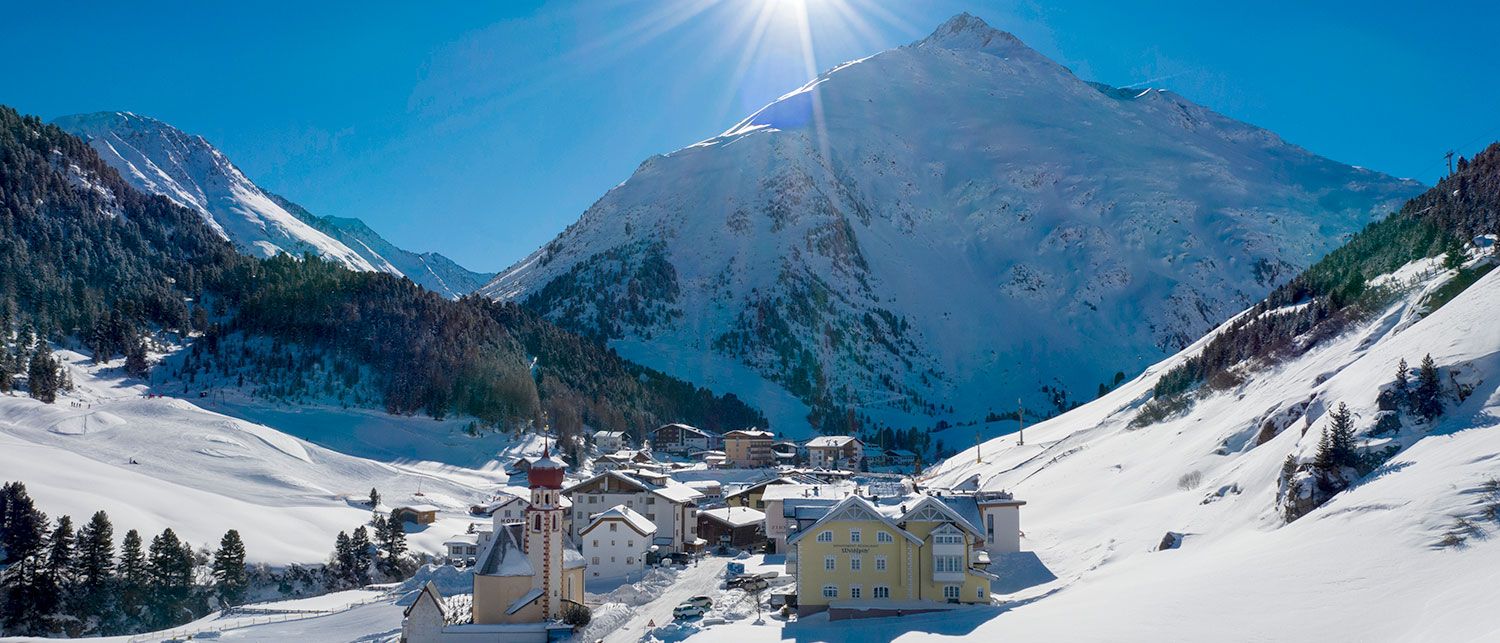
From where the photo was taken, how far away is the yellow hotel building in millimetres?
36562

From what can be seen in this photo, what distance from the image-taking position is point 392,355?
122688 mm

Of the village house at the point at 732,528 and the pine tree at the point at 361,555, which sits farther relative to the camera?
the village house at the point at 732,528

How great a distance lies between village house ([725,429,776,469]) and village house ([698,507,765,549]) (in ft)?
185

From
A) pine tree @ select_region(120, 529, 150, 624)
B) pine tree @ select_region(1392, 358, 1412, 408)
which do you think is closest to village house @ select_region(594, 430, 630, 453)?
pine tree @ select_region(120, 529, 150, 624)

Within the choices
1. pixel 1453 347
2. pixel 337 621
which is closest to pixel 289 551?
pixel 337 621

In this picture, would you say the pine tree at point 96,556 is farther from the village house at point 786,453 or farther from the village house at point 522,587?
the village house at point 786,453

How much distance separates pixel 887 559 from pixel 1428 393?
19.5m

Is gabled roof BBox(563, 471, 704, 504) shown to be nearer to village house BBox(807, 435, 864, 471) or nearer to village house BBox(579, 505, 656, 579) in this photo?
village house BBox(579, 505, 656, 579)

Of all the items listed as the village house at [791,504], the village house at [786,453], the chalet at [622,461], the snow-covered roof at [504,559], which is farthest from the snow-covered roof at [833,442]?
the snow-covered roof at [504,559]

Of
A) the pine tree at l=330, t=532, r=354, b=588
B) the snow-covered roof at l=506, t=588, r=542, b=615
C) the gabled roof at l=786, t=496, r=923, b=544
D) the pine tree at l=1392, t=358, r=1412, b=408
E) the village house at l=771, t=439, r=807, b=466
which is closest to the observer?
the pine tree at l=1392, t=358, r=1412, b=408

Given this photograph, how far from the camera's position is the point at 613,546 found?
56156mm

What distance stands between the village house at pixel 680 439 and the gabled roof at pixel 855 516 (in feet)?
326

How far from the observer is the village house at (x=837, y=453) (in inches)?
4943

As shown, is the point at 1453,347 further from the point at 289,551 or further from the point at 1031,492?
the point at 289,551
